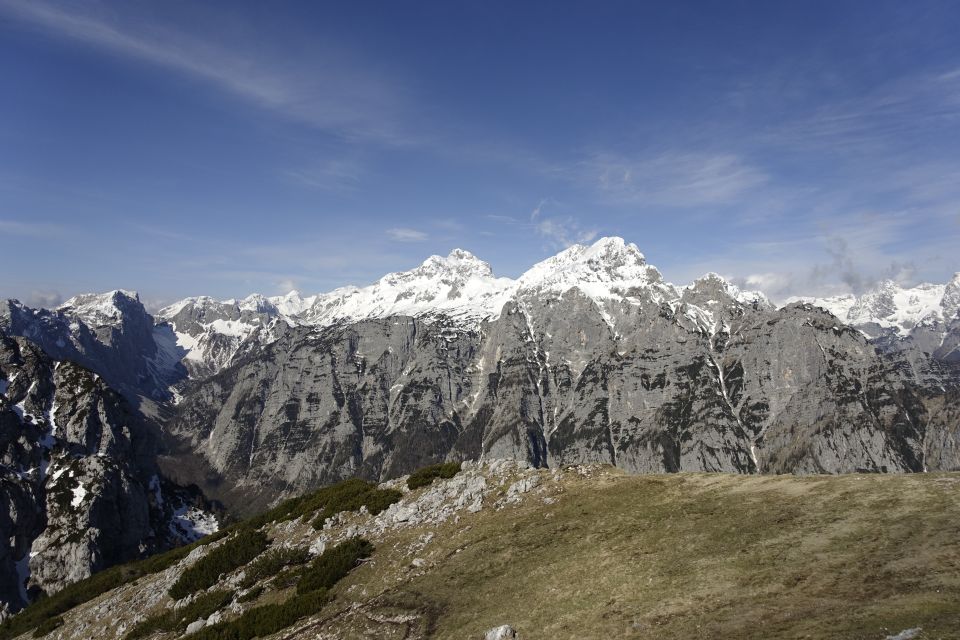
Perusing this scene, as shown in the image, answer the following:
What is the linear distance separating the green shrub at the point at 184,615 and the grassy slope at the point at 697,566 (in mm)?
9290

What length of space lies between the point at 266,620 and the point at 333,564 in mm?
5723

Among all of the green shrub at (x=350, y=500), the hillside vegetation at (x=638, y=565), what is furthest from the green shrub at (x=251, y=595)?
the green shrub at (x=350, y=500)

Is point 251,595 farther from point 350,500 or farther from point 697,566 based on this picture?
point 697,566

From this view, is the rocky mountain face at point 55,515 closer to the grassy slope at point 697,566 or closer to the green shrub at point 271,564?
the green shrub at point 271,564

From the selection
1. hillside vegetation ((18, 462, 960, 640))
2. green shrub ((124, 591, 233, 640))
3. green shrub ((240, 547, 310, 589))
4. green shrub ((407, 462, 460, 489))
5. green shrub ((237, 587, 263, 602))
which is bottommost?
green shrub ((124, 591, 233, 640))

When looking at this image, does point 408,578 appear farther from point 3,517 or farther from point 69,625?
point 3,517

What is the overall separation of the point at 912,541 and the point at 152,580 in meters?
56.2

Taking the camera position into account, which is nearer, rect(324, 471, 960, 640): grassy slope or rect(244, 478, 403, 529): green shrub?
rect(324, 471, 960, 640): grassy slope

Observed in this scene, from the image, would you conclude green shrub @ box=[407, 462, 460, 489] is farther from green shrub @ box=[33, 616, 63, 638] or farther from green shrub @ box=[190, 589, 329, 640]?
green shrub @ box=[33, 616, 63, 638]

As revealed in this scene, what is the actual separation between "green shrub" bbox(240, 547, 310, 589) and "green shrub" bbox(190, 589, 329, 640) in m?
6.02

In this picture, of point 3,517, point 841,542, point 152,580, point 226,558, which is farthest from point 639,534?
point 3,517

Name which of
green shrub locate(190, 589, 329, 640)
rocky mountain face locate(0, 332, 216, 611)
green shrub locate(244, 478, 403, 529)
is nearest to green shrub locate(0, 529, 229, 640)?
green shrub locate(244, 478, 403, 529)

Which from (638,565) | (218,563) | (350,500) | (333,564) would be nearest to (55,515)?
(218,563)

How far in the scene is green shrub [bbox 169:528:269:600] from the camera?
3888cm
